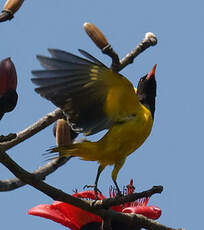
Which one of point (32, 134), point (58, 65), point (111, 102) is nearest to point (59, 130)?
point (32, 134)

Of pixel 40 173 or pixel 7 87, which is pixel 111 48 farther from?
pixel 40 173

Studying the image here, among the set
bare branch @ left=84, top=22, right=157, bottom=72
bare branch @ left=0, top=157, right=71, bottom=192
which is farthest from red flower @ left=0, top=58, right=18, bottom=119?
bare branch @ left=84, top=22, right=157, bottom=72

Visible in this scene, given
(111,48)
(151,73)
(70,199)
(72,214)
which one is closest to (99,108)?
(151,73)

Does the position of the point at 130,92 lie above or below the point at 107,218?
above

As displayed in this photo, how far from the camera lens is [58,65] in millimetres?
3557

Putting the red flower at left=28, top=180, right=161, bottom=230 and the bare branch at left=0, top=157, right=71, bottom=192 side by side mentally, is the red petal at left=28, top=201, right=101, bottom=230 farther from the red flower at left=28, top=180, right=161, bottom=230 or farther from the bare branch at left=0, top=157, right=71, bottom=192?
the bare branch at left=0, top=157, right=71, bottom=192

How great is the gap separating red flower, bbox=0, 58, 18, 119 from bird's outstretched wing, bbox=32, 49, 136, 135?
50cm

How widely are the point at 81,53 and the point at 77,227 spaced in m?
1.18

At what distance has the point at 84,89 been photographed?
3.93 meters

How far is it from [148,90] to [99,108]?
740 millimetres

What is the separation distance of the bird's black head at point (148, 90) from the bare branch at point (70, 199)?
1.52 meters

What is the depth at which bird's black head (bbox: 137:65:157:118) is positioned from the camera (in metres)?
4.61

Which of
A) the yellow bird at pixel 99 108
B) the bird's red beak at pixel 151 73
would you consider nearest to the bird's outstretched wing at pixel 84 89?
the yellow bird at pixel 99 108

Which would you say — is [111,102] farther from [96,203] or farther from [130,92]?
[96,203]
